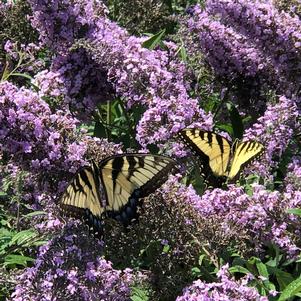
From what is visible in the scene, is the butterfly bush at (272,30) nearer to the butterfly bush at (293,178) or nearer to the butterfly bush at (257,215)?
the butterfly bush at (293,178)

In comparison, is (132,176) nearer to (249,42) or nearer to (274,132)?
(274,132)

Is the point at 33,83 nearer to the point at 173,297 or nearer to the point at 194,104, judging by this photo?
the point at 194,104

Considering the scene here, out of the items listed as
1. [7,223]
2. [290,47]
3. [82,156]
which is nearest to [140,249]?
[82,156]

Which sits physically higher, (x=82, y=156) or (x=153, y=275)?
(x=82, y=156)

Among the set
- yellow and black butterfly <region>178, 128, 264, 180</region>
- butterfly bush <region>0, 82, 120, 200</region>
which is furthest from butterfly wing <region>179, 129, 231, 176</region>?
butterfly bush <region>0, 82, 120, 200</region>

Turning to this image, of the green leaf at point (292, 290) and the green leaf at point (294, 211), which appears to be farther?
the green leaf at point (294, 211)

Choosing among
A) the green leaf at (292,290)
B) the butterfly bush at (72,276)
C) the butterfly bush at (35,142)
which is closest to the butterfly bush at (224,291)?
the green leaf at (292,290)

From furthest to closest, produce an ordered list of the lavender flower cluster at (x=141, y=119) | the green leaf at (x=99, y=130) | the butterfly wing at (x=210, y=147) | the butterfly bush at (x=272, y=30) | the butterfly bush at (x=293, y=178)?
the green leaf at (x=99, y=130) → the butterfly bush at (x=272, y=30) → the butterfly wing at (x=210, y=147) → the butterfly bush at (x=293, y=178) → the lavender flower cluster at (x=141, y=119)
